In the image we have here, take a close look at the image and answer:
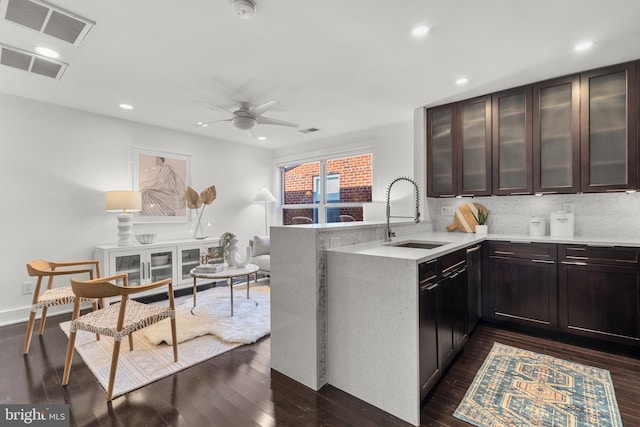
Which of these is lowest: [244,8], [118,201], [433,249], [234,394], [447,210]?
[234,394]

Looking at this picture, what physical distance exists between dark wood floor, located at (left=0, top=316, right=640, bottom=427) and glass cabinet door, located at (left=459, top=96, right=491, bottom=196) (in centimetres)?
177

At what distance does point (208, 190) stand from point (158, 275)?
1455mm

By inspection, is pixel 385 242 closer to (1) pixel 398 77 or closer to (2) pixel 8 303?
(1) pixel 398 77

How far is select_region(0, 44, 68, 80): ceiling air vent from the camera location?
2.43 metres

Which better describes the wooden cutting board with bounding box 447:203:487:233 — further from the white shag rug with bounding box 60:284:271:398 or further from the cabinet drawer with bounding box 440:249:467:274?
the white shag rug with bounding box 60:284:271:398

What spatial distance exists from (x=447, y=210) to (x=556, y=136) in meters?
1.43

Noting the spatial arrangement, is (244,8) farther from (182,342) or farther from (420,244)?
(182,342)

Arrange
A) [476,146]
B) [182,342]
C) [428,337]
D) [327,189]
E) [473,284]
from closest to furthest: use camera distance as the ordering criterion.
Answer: [428,337]
[182,342]
[473,284]
[476,146]
[327,189]

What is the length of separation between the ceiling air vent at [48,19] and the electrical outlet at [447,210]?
4066 mm

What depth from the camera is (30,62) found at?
2.60 metres

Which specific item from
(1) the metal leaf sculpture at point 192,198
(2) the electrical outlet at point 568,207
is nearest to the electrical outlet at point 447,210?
(2) the electrical outlet at point 568,207


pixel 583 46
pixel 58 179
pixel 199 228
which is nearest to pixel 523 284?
pixel 583 46

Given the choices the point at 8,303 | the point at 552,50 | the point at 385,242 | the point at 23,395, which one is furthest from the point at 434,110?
the point at 8,303

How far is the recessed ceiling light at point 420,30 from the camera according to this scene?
2121 mm
